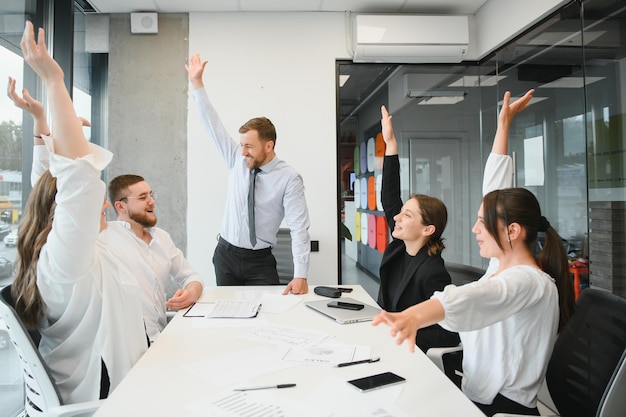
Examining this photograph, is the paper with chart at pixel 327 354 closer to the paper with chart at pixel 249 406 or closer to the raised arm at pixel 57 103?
the paper with chart at pixel 249 406

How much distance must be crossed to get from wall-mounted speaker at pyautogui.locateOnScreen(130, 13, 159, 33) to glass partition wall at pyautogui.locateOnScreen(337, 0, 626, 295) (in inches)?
64.9

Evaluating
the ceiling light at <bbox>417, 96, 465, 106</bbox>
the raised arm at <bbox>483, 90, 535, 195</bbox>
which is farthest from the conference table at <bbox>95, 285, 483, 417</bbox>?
the ceiling light at <bbox>417, 96, 465, 106</bbox>

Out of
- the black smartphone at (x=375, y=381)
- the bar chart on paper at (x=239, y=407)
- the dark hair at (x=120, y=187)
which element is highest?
the dark hair at (x=120, y=187)

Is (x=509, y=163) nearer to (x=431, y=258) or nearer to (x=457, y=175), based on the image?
(x=431, y=258)

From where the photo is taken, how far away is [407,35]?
146 inches

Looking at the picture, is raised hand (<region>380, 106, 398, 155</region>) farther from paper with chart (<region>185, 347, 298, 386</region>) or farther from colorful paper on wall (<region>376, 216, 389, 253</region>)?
colorful paper on wall (<region>376, 216, 389, 253</region>)

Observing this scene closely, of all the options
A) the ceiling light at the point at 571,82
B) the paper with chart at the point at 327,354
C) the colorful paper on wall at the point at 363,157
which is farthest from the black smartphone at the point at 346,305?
the colorful paper on wall at the point at 363,157

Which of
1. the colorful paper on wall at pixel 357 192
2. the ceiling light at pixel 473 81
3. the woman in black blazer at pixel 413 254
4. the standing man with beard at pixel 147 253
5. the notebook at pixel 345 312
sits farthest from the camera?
the colorful paper on wall at pixel 357 192

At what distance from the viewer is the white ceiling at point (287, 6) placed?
3.58m

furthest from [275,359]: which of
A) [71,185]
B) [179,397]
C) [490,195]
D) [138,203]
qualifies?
[138,203]

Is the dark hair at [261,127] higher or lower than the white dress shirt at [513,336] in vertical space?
higher

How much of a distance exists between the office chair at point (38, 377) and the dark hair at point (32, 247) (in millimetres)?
93

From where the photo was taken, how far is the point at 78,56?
3.52m

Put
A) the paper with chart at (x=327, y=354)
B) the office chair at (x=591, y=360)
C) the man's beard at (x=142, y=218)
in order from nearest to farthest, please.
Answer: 1. the office chair at (x=591, y=360)
2. the paper with chart at (x=327, y=354)
3. the man's beard at (x=142, y=218)
